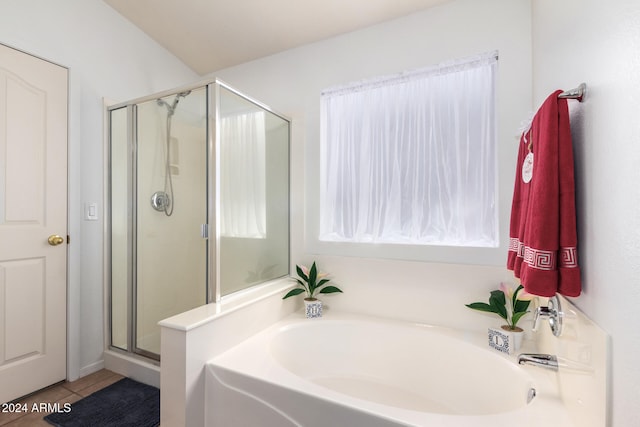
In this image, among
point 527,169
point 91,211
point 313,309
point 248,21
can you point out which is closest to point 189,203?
point 91,211

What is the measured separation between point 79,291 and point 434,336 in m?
2.34

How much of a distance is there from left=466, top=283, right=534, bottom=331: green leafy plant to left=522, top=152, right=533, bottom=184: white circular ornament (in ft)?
1.96

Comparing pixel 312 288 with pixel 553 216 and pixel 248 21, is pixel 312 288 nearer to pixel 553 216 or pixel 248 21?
pixel 553 216

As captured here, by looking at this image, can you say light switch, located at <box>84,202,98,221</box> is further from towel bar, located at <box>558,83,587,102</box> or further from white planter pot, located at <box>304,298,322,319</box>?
towel bar, located at <box>558,83,587,102</box>

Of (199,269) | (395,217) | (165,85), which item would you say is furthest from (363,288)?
(165,85)

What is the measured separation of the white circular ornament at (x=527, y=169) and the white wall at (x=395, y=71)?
47 centimetres

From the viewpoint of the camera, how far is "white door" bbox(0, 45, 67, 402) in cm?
172

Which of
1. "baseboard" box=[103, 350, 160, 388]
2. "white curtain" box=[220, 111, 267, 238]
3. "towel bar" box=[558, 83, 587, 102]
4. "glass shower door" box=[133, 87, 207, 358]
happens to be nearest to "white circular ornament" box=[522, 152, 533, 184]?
"towel bar" box=[558, 83, 587, 102]

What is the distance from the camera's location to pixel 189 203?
6.21ft

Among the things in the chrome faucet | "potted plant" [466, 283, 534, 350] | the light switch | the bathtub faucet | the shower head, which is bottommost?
the bathtub faucet

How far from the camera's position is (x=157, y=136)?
2039 mm

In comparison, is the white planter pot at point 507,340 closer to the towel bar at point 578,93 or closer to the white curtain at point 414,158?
the white curtain at point 414,158

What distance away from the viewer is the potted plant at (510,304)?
1519 mm

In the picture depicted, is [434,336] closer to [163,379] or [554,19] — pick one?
[163,379]
